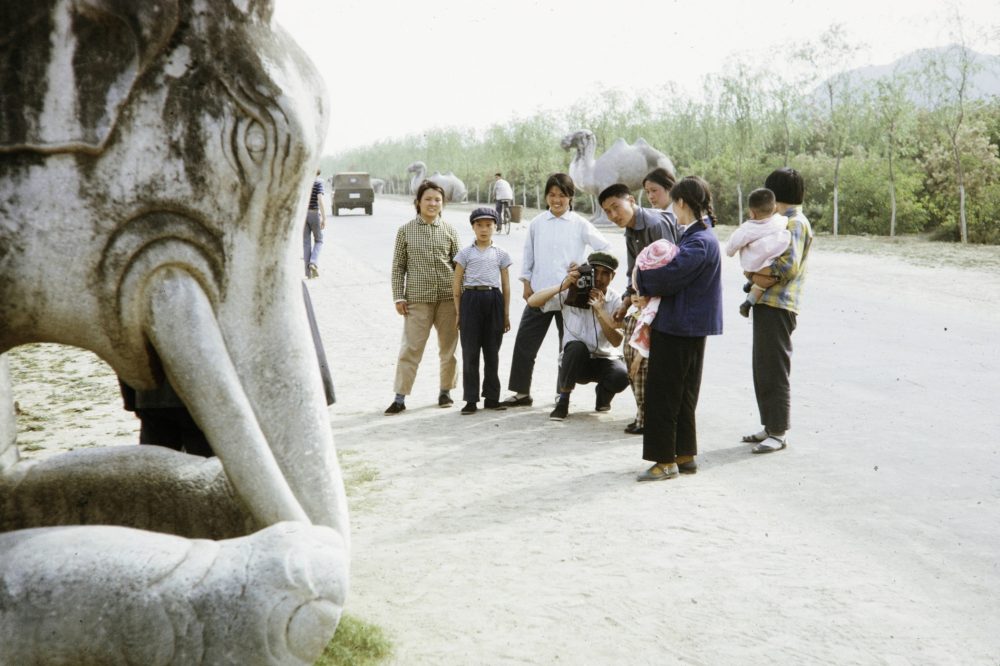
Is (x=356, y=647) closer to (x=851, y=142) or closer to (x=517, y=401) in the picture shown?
(x=517, y=401)

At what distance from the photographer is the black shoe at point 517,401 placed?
6.93m

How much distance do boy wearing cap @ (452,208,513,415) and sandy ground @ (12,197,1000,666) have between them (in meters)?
0.28

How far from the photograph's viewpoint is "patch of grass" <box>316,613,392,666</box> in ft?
9.96

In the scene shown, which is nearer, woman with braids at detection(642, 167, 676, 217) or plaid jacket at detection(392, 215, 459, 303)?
woman with braids at detection(642, 167, 676, 217)

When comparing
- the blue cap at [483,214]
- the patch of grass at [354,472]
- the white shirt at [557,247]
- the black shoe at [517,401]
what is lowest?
the patch of grass at [354,472]

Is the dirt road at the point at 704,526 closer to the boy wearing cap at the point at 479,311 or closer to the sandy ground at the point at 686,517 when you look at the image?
the sandy ground at the point at 686,517

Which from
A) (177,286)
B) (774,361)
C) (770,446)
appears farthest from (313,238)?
(177,286)

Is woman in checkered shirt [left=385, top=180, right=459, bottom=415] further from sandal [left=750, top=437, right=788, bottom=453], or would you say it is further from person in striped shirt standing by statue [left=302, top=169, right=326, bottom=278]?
person in striped shirt standing by statue [left=302, top=169, right=326, bottom=278]

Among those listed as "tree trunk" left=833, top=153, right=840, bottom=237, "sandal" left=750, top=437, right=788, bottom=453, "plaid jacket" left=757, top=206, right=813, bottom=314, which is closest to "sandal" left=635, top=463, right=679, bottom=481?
"sandal" left=750, top=437, right=788, bottom=453

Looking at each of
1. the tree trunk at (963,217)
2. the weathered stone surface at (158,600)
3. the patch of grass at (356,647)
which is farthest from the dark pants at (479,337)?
the tree trunk at (963,217)

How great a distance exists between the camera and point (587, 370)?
6.56 metres

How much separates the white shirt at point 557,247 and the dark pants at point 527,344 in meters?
0.09

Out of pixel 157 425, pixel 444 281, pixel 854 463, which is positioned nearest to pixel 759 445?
pixel 854 463

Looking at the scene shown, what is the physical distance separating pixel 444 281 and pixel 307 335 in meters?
4.81
